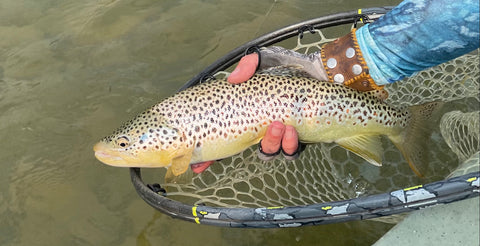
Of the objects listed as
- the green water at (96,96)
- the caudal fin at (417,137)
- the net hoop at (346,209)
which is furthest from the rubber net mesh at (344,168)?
the net hoop at (346,209)

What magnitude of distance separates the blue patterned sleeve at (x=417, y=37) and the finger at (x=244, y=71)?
0.55 meters

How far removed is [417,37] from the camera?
6.95 ft

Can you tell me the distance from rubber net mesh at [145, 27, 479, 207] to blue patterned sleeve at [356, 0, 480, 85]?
0.53 metres

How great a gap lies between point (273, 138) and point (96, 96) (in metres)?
2.18

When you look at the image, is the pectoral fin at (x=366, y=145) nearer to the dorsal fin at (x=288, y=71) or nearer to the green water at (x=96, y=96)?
the dorsal fin at (x=288, y=71)

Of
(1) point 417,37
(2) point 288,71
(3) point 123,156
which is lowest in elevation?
(3) point 123,156

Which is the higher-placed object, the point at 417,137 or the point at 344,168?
the point at 417,137

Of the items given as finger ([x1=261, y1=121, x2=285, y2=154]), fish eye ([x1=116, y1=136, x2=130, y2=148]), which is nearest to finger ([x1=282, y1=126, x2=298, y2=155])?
finger ([x1=261, y1=121, x2=285, y2=154])

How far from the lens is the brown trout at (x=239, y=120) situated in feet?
7.88

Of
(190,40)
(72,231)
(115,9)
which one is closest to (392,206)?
(72,231)

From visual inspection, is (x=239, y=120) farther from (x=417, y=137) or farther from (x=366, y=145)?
(x=417, y=137)

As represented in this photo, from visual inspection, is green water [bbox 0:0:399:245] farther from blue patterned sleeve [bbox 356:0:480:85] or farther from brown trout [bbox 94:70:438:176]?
blue patterned sleeve [bbox 356:0:480:85]

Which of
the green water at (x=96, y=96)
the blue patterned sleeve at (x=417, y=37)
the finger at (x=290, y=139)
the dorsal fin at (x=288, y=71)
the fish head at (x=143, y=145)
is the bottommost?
the green water at (x=96, y=96)

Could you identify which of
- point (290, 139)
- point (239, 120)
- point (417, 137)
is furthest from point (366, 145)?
point (239, 120)
